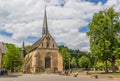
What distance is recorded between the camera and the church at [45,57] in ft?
311

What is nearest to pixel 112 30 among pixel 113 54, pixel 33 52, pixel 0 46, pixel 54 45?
pixel 113 54

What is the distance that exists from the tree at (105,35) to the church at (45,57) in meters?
32.2

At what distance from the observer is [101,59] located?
64.8 meters

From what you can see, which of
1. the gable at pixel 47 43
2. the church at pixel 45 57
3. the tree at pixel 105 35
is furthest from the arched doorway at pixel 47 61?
the tree at pixel 105 35

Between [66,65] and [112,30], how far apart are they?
225 ft

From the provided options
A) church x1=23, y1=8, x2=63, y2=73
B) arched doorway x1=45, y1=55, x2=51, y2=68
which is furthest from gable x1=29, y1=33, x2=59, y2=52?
arched doorway x1=45, y1=55, x2=51, y2=68

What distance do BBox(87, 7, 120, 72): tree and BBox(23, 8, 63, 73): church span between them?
3223 cm

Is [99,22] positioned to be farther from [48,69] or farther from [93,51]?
[48,69]

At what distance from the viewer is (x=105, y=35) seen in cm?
6412

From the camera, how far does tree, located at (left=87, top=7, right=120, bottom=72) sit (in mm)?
62656

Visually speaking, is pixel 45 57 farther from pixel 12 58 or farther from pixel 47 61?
pixel 12 58

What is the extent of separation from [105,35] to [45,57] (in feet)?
123

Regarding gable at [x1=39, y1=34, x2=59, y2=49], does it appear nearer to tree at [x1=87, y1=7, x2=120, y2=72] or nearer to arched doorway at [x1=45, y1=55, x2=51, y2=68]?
arched doorway at [x1=45, y1=55, x2=51, y2=68]

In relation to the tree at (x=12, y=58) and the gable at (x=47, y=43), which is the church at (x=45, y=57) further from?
the tree at (x=12, y=58)
